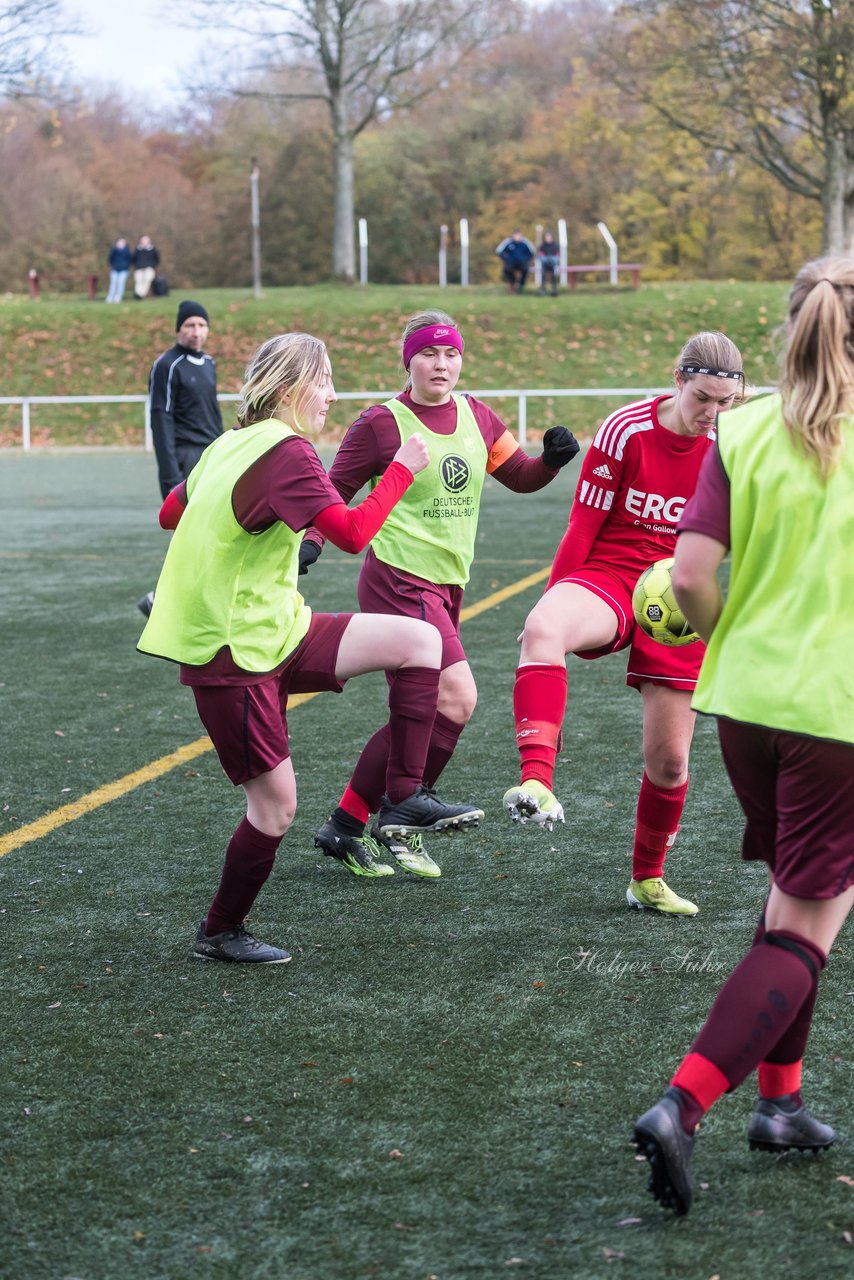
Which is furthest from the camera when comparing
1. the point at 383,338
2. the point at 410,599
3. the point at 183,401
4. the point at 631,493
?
the point at 383,338

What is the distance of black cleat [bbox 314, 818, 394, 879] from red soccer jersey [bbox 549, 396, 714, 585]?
117 cm

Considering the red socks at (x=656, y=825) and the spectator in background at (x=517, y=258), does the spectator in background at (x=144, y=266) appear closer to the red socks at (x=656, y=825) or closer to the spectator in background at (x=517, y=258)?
the spectator in background at (x=517, y=258)

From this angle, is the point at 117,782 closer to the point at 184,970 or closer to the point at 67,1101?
the point at 184,970

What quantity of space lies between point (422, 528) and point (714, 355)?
1.34 meters

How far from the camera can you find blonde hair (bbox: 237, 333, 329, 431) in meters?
4.12

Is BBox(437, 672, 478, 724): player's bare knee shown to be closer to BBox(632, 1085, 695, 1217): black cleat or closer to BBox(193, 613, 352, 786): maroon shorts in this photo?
BBox(193, 613, 352, 786): maroon shorts

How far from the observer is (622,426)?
15.0ft

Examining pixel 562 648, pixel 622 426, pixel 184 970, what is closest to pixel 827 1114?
pixel 562 648

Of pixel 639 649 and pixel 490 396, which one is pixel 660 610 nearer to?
pixel 639 649

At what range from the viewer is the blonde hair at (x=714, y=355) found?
4.30 metres

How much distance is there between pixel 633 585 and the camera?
4.68m

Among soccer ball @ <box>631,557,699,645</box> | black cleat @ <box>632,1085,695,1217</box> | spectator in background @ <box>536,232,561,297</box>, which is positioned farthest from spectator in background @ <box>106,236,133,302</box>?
black cleat @ <box>632,1085,695,1217</box>

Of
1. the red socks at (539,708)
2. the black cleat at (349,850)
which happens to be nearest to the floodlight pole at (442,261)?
the black cleat at (349,850)

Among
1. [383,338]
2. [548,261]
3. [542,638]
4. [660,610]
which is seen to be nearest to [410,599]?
[542,638]
